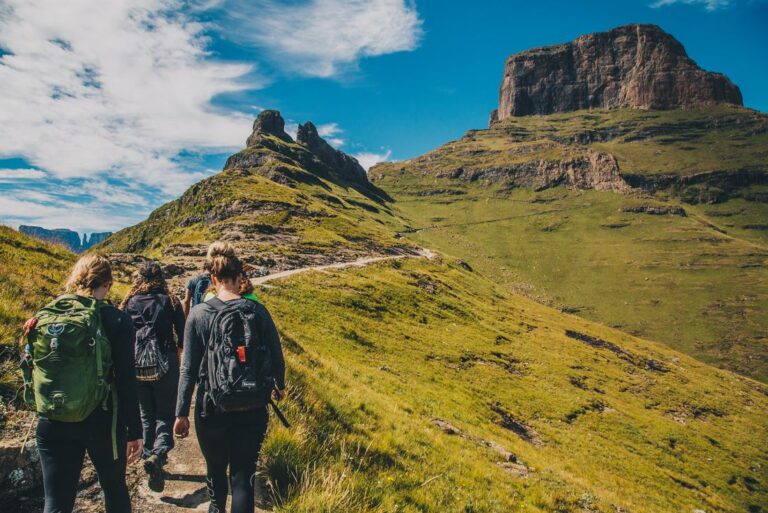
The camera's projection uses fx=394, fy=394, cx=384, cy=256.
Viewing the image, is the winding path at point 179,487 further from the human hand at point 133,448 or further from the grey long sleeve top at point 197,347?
the grey long sleeve top at point 197,347

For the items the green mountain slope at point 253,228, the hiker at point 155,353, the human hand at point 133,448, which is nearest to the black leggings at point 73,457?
the human hand at point 133,448

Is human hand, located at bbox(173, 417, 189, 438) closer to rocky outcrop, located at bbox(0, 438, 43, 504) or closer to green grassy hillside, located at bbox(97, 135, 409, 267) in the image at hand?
rocky outcrop, located at bbox(0, 438, 43, 504)

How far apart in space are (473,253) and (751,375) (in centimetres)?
9723

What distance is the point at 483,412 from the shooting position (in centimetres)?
2738

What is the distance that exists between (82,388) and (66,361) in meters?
0.35

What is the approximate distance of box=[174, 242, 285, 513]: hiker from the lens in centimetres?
467

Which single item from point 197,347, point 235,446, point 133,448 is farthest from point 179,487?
point 197,347

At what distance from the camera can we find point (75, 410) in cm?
431

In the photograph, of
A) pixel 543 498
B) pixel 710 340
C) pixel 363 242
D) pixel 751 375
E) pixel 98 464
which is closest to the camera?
pixel 98 464

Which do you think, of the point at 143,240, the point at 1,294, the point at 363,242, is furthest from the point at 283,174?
the point at 1,294

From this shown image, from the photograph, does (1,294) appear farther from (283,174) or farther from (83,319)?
(283,174)

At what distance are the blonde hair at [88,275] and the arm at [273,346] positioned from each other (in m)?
2.04

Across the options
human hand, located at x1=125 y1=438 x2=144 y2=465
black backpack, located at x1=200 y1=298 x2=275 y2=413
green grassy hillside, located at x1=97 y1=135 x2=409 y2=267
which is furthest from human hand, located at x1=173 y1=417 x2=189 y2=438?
green grassy hillside, located at x1=97 y1=135 x2=409 y2=267

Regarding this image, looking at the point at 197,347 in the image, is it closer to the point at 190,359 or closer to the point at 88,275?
the point at 190,359
